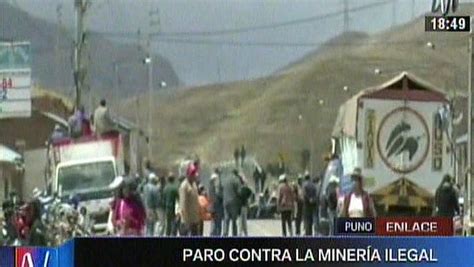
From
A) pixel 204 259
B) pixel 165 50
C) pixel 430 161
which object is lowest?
pixel 204 259

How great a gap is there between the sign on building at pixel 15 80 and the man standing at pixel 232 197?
91 centimetres

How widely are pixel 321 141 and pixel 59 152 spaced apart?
3.71 feet

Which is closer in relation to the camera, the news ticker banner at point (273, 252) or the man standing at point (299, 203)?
the news ticker banner at point (273, 252)

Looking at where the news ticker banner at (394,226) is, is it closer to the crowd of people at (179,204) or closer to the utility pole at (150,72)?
the crowd of people at (179,204)

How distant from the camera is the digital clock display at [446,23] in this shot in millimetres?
5367

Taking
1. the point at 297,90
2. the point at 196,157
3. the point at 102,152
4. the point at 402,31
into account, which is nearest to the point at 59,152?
the point at 102,152

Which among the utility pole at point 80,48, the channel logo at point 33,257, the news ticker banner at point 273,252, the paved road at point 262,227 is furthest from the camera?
the utility pole at point 80,48

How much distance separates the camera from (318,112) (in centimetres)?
543

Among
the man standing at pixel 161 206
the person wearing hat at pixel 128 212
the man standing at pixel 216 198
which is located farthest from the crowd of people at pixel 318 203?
the person wearing hat at pixel 128 212

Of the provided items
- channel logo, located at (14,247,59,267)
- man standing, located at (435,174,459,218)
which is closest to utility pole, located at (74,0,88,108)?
→ channel logo, located at (14,247,59,267)

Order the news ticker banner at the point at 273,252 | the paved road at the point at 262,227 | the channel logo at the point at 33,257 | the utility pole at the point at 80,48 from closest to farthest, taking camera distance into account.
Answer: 1. the news ticker banner at the point at 273,252
2. the channel logo at the point at 33,257
3. the paved road at the point at 262,227
4. the utility pole at the point at 80,48

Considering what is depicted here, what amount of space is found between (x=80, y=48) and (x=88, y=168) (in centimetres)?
52

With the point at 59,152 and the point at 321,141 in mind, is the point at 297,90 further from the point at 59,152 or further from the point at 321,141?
the point at 59,152

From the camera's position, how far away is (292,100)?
5461 millimetres
